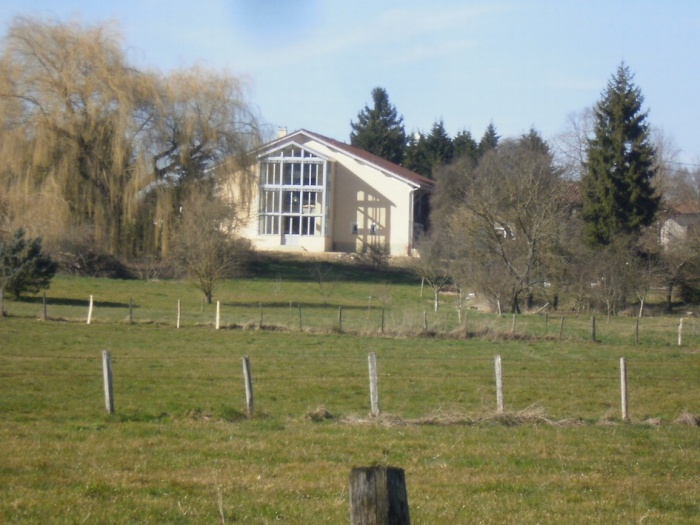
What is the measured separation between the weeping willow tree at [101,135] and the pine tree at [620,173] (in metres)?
22.8

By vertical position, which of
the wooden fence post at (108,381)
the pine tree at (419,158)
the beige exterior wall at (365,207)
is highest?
the pine tree at (419,158)

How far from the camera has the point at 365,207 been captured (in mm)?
73812

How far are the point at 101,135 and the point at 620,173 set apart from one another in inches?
1270

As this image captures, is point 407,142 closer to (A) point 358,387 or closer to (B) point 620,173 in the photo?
(B) point 620,173

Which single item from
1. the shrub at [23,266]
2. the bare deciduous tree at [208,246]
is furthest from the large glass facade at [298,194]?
the shrub at [23,266]

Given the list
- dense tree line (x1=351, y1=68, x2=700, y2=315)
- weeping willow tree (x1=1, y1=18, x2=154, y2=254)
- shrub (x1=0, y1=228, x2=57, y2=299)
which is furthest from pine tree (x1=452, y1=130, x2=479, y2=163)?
shrub (x1=0, y1=228, x2=57, y2=299)

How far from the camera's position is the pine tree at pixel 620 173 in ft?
175

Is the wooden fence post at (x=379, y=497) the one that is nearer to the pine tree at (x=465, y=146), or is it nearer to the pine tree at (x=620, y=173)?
the pine tree at (x=620, y=173)

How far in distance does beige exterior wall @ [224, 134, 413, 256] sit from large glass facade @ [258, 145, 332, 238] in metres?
1.39

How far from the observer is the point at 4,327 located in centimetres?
3039

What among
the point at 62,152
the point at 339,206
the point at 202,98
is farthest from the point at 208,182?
the point at 339,206

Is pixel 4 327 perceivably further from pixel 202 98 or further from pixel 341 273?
pixel 341 273

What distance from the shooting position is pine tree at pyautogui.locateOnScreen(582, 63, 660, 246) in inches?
2105

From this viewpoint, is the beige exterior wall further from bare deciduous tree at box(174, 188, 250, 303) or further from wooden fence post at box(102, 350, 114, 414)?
wooden fence post at box(102, 350, 114, 414)
